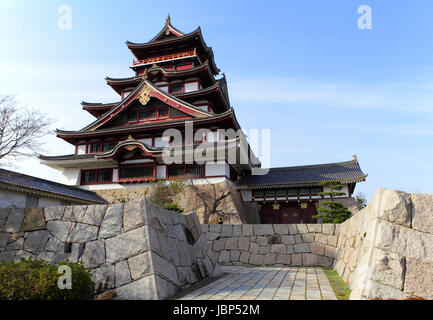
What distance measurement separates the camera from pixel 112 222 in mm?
5551

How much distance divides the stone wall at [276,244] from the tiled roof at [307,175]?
9.77m

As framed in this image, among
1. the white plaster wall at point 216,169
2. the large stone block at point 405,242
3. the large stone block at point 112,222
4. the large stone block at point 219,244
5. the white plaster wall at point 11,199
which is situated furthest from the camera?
the white plaster wall at point 216,169

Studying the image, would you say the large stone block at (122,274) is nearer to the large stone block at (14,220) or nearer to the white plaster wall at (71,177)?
the large stone block at (14,220)

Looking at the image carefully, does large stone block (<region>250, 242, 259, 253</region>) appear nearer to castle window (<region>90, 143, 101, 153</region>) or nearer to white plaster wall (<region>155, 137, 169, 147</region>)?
white plaster wall (<region>155, 137, 169, 147</region>)

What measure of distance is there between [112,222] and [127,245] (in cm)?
61

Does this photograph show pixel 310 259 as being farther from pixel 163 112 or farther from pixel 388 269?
pixel 163 112

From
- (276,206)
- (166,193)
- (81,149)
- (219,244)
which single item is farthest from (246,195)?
(81,149)

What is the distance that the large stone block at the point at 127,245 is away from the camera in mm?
5141

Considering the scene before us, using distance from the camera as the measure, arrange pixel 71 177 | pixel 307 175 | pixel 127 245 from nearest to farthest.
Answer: pixel 127 245 < pixel 307 175 < pixel 71 177

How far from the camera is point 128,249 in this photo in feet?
17.0

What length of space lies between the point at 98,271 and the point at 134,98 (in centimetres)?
2001

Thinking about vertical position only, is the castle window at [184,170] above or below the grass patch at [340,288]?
above

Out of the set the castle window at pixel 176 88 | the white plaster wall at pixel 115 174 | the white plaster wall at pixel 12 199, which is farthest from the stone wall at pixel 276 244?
the castle window at pixel 176 88
